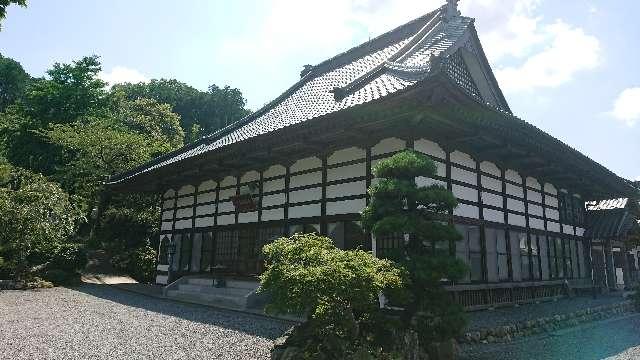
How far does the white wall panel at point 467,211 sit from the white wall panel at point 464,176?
2.61 ft

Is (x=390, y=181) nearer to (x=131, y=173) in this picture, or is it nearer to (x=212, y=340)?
(x=212, y=340)

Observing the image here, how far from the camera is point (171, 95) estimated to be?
62.8 metres

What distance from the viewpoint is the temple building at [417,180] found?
1081cm

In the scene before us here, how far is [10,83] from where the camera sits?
61.5 m

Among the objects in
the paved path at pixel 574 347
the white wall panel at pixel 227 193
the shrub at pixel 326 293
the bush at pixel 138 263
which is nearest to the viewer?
the shrub at pixel 326 293

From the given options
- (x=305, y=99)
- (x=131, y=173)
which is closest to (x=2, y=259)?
(x=131, y=173)

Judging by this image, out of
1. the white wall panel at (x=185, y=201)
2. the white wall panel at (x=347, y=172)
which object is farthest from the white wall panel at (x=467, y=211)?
the white wall panel at (x=185, y=201)

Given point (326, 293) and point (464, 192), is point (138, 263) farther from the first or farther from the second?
point (326, 293)

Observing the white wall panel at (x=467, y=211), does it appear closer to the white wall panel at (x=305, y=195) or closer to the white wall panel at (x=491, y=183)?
the white wall panel at (x=491, y=183)

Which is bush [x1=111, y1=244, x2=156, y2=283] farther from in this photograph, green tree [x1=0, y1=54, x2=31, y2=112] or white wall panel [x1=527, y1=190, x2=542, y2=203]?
green tree [x1=0, y1=54, x2=31, y2=112]

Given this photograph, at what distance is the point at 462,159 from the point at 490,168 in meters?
1.87

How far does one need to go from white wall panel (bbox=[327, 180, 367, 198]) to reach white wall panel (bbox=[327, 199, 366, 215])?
237 millimetres

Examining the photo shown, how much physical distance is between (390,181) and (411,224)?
1.07 m

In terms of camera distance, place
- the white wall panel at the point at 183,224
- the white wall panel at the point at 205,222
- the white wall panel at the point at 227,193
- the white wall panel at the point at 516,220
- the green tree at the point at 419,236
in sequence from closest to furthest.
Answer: the green tree at the point at 419,236 < the white wall panel at the point at 516,220 < the white wall panel at the point at 227,193 < the white wall panel at the point at 205,222 < the white wall panel at the point at 183,224
